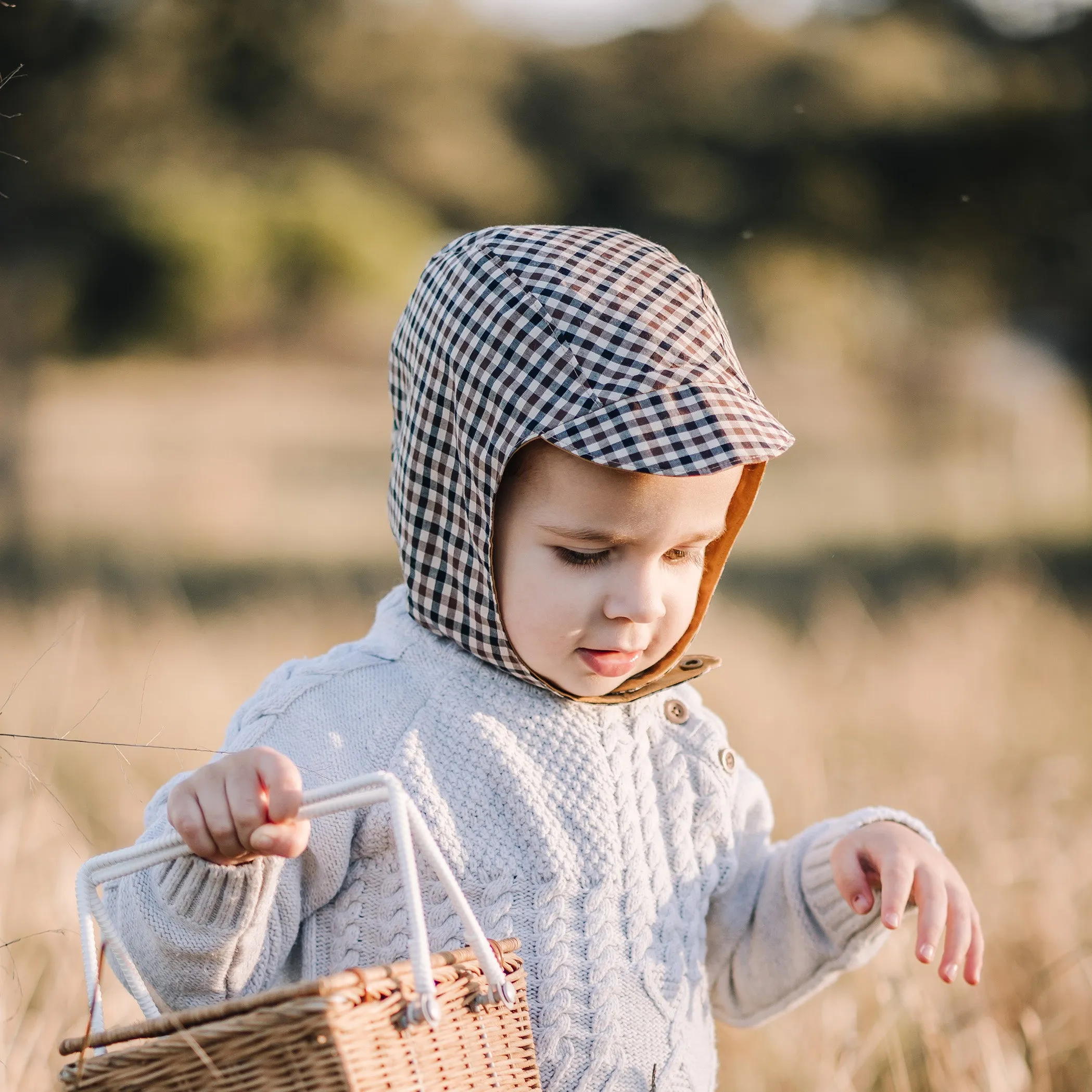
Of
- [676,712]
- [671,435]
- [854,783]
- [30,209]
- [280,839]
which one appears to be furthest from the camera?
[30,209]

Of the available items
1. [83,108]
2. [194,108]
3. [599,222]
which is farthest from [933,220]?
[83,108]

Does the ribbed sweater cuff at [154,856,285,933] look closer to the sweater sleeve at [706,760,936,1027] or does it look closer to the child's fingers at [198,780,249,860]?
the child's fingers at [198,780,249,860]

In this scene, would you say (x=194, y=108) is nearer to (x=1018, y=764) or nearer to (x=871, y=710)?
(x=871, y=710)

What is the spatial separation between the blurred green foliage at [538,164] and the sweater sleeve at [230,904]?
6.46 m

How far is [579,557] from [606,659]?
130 mm

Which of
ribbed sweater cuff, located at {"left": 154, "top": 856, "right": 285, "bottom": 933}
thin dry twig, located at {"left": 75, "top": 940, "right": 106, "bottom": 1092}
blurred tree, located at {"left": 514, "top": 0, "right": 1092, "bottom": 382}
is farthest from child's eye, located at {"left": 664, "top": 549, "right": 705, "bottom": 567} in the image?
blurred tree, located at {"left": 514, "top": 0, "right": 1092, "bottom": 382}

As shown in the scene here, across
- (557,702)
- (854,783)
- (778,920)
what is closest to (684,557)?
(557,702)

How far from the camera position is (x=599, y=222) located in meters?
10.6

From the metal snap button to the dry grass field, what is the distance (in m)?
0.67

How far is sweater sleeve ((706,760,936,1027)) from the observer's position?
1.61 m

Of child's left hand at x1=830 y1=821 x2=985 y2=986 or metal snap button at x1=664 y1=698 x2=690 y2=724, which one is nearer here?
child's left hand at x1=830 y1=821 x2=985 y2=986

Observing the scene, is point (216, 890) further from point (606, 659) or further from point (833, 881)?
point (833, 881)

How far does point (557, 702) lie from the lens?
1541 millimetres

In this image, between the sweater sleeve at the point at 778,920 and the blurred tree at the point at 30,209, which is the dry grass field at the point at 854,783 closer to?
the sweater sleeve at the point at 778,920
